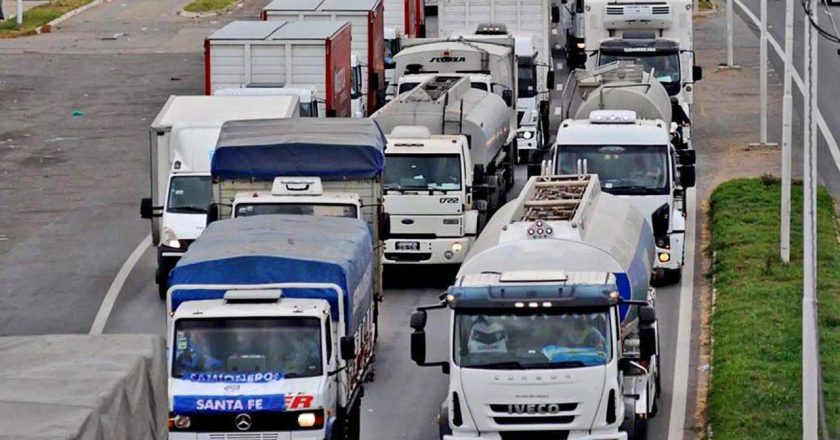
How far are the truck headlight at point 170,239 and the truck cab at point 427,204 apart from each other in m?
3.56

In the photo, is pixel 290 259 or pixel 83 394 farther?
pixel 290 259

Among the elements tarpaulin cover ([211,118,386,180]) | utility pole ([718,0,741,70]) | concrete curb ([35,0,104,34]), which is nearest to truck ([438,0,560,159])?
utility pole ([718,0,741,70])

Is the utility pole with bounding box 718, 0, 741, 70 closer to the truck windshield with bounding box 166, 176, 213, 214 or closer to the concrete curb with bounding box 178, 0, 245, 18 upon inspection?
the concrete curb with bounding box 178, 0, 245, 18

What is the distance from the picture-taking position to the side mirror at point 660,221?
3344cm

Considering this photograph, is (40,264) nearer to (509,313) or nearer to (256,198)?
(256,198)

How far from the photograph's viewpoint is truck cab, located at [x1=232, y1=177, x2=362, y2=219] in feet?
96.9

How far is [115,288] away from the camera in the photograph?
35.0 meters

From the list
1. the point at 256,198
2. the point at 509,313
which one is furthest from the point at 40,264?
the point at 509,313

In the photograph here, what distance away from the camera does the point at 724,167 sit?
4603cm

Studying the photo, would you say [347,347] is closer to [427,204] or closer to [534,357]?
[534,357]

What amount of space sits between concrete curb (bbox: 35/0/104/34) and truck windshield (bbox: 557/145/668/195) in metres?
44.5

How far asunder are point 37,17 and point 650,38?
35518 mm

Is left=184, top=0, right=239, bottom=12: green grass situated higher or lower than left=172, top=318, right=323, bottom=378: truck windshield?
higher

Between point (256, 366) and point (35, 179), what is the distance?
81.6 feet
